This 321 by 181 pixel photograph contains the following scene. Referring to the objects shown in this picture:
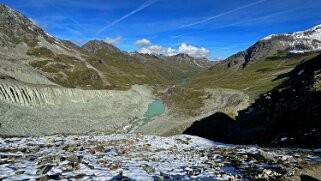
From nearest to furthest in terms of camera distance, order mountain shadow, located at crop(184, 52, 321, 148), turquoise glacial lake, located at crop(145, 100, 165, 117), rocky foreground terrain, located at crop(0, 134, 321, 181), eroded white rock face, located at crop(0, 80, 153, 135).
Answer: rocky foreground terrain, located at crop(0, 134, 321, 181) < mountain shadow, located at crop(184, 52, 321, 148) < eroded white rock face, located at crop(0, 80, 153, 135) < turquoise glacial lake, located at crop(145, 100, 165, 117)

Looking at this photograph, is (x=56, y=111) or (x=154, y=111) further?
(x=154, y=111)

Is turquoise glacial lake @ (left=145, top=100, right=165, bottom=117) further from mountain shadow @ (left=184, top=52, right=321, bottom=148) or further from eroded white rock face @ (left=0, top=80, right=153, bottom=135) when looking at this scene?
mountain shadow @ (left=184, top=52, right=321, bottom=148)

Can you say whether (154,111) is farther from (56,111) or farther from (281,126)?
(281,126)

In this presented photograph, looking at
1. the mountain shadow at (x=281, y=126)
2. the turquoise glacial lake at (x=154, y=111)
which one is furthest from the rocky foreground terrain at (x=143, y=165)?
the turquoise glacial lake at (x=154, y=111)

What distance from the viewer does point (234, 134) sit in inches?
2136

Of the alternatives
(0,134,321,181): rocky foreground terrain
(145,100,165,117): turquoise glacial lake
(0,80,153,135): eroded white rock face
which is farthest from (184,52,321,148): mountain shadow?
(145,100,165,117): turquoise glacial lake

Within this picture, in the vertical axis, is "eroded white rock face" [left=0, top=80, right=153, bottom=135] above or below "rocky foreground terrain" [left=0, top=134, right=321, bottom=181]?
above

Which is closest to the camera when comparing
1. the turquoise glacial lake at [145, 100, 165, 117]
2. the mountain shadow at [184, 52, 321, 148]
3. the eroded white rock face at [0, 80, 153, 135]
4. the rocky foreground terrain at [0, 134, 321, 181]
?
the rocky foreground terrain at [0, 134, 321, 181]

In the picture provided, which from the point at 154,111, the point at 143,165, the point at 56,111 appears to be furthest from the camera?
the point at 154,111

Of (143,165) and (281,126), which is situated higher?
(281,126)

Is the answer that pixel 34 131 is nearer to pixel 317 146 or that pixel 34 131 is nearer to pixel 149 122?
pixel 149 122

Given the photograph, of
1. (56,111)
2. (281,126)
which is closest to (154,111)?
(56,111)

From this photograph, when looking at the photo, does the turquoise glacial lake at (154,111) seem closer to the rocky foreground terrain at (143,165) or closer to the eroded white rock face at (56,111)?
the eroded white rock face at (56,111)

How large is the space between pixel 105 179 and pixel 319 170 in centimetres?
1282
